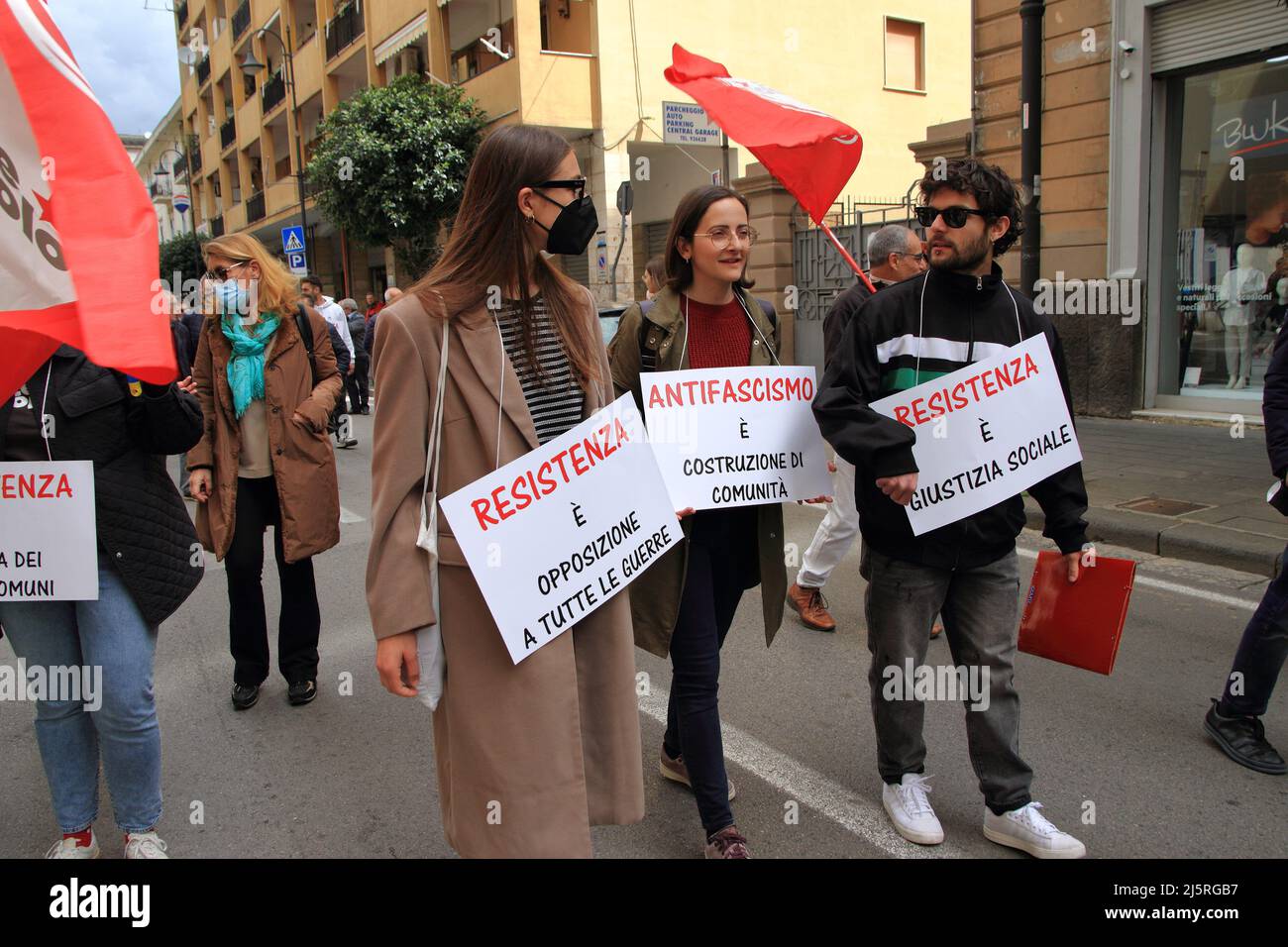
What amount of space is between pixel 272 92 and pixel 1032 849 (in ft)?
121

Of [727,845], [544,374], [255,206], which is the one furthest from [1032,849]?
[255,206]

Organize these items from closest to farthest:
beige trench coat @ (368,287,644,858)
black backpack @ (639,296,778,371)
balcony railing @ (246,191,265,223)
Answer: beige trench coat @ (368,287,644,858)
black backpack @ (639,296,778,371)
balcony railing @ (246,191,265,223)

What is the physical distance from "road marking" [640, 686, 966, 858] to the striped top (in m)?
1.70

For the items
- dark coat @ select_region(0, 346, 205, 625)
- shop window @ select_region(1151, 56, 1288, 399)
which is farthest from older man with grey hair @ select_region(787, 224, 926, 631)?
shop window @ select_region(1151, 56, 1288, 399)

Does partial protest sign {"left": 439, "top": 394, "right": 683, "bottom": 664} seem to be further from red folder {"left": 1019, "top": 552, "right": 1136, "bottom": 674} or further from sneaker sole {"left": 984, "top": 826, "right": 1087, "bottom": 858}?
sneaker sole {"left": 984, "top": 826, "right": 1087, "bottom": 858}

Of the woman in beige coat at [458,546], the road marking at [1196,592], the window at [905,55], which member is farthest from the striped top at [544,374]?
the window at [905,55]

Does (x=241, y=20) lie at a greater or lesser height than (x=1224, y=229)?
greater

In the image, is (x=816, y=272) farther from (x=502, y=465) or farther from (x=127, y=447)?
(x=502, y=465)

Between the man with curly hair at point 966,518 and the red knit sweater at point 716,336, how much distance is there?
1.14ft

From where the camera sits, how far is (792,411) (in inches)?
125

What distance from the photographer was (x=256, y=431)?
4160mm

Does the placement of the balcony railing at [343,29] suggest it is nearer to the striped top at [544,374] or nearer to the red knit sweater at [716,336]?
the red knit sweater at [716,336]

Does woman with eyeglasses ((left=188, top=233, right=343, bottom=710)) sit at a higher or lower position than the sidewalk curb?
higher

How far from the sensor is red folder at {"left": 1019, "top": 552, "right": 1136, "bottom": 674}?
290 cm
